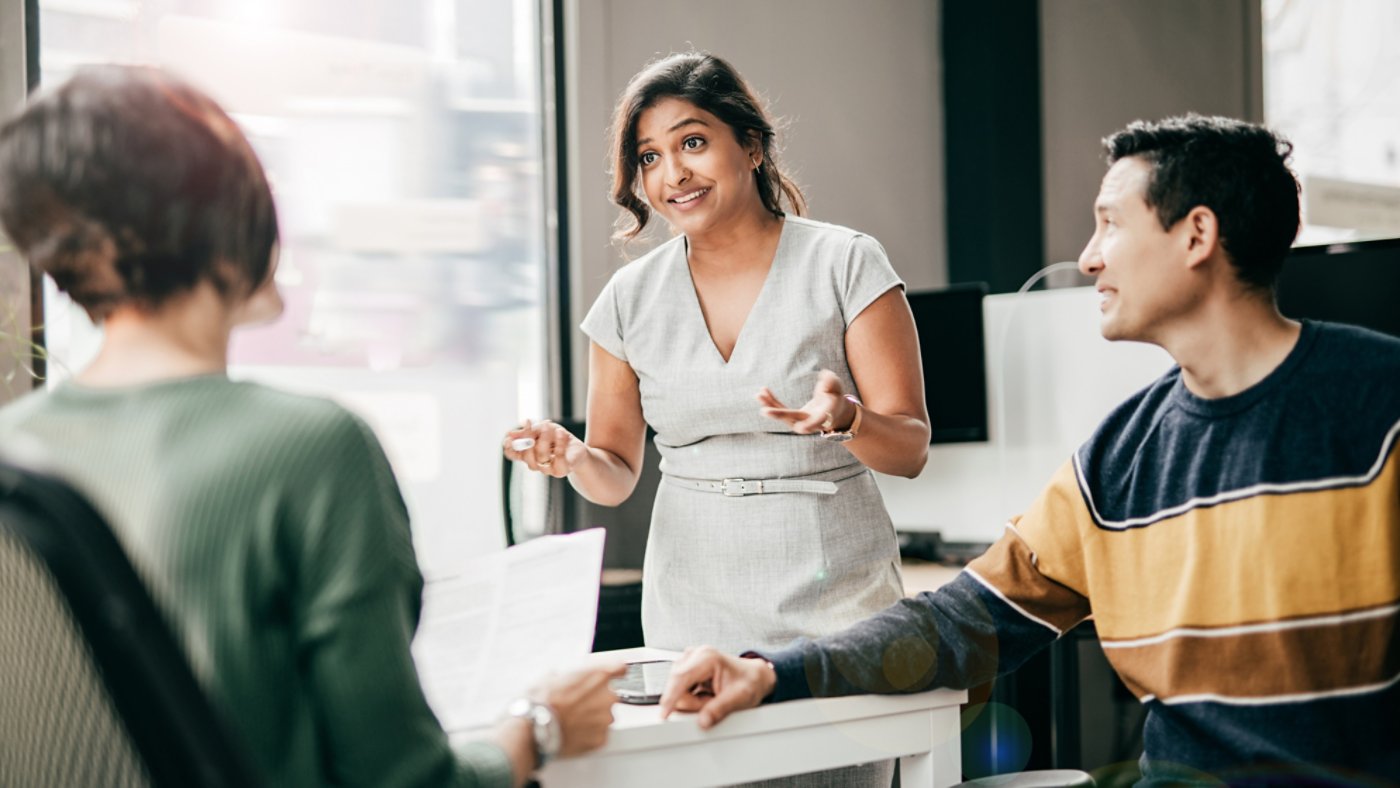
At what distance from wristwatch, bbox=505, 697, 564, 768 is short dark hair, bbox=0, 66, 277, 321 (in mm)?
422

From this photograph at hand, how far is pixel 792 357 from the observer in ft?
5.42

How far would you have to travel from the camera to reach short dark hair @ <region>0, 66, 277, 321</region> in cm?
78

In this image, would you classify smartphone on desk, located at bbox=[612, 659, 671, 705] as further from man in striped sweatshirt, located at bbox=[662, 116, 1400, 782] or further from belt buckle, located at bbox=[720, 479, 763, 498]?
belt buckle, located at bbox=[720, 479, 763, 498]

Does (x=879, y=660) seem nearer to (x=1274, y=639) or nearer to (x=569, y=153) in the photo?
(x=1274, y=639)

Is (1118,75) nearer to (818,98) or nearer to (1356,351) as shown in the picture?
(818,98)

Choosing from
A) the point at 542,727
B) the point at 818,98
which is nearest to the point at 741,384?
the point at 542,727

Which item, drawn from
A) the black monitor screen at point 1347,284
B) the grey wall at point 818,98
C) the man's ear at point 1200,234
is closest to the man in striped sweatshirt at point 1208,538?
the man's ear at point 1200,234

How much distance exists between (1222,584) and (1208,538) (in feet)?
0.16

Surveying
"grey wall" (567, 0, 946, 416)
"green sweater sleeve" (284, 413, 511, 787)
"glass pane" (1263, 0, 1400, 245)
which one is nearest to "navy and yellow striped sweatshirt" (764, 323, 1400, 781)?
"green sweater sleeve" (284, 413, 511, 787)

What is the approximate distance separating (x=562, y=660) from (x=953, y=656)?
48 centimetres

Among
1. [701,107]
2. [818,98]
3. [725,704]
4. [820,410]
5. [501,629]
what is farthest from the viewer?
[818,98]

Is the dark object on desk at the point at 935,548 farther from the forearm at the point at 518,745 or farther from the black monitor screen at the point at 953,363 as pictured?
the forearm at the point at 518,745

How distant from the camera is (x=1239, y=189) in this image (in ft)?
4.51

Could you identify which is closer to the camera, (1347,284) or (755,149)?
(755,149)
